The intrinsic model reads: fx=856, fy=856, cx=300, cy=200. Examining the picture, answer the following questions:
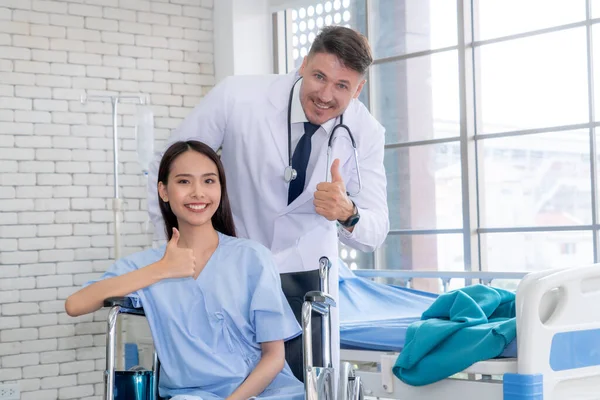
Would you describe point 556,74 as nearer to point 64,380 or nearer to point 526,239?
point 526,239

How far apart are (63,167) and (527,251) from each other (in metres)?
2.57

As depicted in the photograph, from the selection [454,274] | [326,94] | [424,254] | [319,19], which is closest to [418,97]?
[319,19]

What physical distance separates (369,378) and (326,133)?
38.2 inches

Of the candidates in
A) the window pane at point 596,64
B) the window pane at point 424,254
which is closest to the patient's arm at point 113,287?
the window pane at point 596,64

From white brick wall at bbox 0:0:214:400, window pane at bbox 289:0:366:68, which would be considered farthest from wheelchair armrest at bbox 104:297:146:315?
window pane at bbox 289:0:366:68

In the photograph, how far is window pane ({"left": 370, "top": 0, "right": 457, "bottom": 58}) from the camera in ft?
15.3

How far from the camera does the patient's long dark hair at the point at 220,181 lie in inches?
85.1

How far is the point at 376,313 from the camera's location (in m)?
3.56

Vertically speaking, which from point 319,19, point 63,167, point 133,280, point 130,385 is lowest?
point 130,385

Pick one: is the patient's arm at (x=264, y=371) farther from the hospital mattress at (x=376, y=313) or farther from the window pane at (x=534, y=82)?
the window pane at (x=534, y=82)

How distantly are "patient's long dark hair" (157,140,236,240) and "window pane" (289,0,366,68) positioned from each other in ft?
9.83

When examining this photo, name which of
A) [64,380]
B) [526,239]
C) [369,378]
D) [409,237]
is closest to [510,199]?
[526,239]

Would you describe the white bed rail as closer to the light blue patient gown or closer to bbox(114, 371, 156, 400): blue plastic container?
the light blue patient gown

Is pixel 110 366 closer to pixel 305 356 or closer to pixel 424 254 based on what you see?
pixel 305 356
